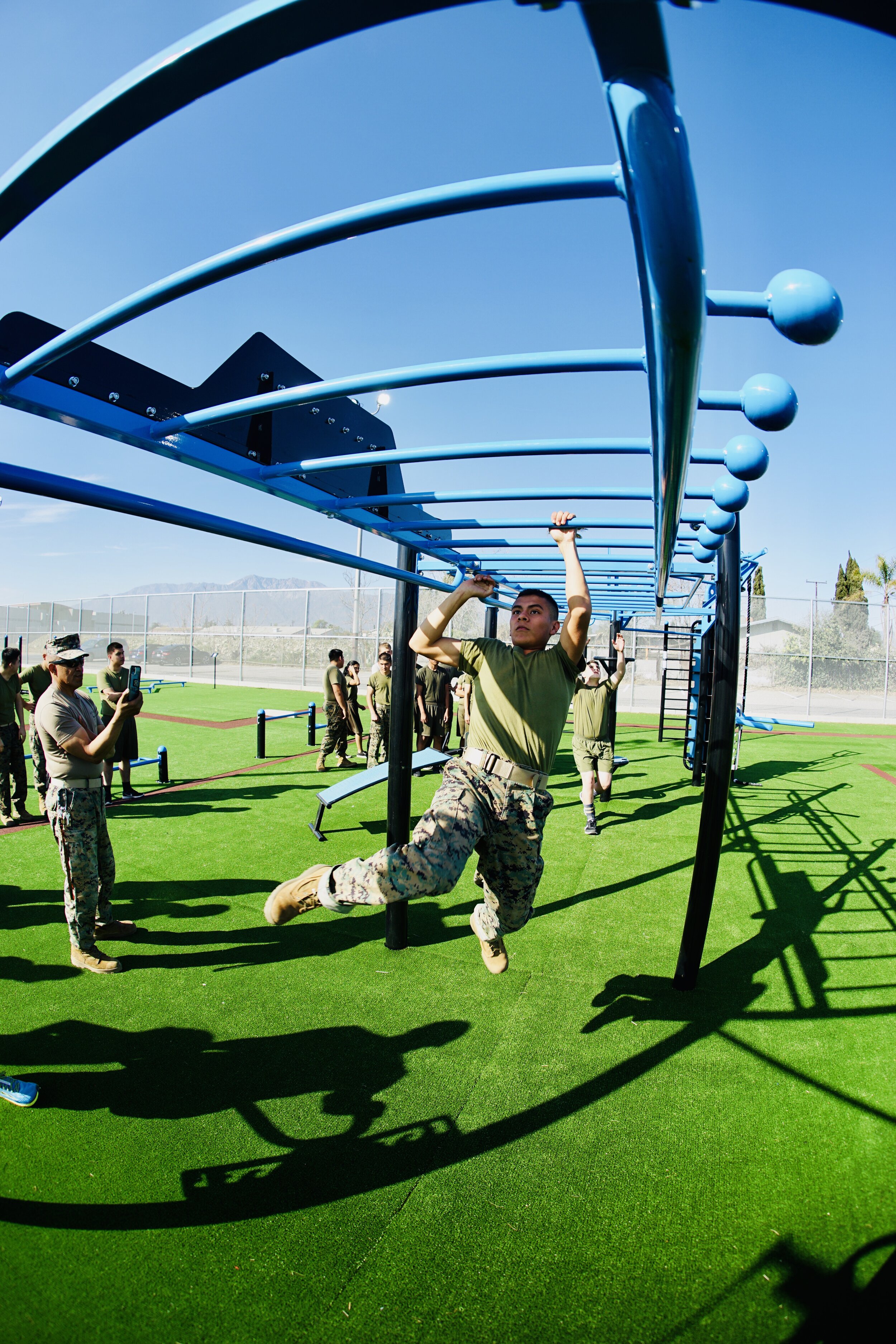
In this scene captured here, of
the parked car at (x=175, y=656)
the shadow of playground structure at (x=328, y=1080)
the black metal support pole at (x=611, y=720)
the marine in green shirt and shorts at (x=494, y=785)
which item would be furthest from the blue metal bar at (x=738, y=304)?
the parked car at (x=175, y=656)

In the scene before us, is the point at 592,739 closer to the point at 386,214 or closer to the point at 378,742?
the point at 378,742

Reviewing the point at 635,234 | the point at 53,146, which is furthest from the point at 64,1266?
the point at 635,234

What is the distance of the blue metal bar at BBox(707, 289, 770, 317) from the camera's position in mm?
1007

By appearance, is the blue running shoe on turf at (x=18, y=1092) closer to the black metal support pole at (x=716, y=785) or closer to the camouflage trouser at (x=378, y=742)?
the black metal support pole at (x=716, y=785)

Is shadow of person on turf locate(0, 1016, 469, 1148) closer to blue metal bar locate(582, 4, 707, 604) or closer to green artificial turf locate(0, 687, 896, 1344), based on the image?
green artificial turf locate(0, 687, 896, 1344)

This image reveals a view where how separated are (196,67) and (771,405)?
1.14m

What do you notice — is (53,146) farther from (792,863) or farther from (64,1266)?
(792,863)

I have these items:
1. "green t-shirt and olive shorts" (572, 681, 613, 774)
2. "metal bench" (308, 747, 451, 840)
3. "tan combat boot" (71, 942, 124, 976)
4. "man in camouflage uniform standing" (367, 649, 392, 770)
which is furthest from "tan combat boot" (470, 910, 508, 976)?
"man in camouflage uniform standing" (367, 649, 392, 770)

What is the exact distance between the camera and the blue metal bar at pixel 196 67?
26.5 inches

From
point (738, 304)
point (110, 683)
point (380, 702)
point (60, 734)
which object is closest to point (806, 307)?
point (738, 304)

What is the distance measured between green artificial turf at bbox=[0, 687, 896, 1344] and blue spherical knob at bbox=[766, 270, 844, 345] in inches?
93.0

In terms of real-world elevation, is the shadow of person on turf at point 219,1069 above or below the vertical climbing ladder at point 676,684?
below

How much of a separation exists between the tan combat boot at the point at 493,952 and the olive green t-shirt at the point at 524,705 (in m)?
0.85

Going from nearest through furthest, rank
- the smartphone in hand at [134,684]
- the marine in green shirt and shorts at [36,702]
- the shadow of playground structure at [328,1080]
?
the shadow of playground structure at [328,1080] < the smartphone in hand at [134,684] < the marine in green shirt and shorts at [36,702]
